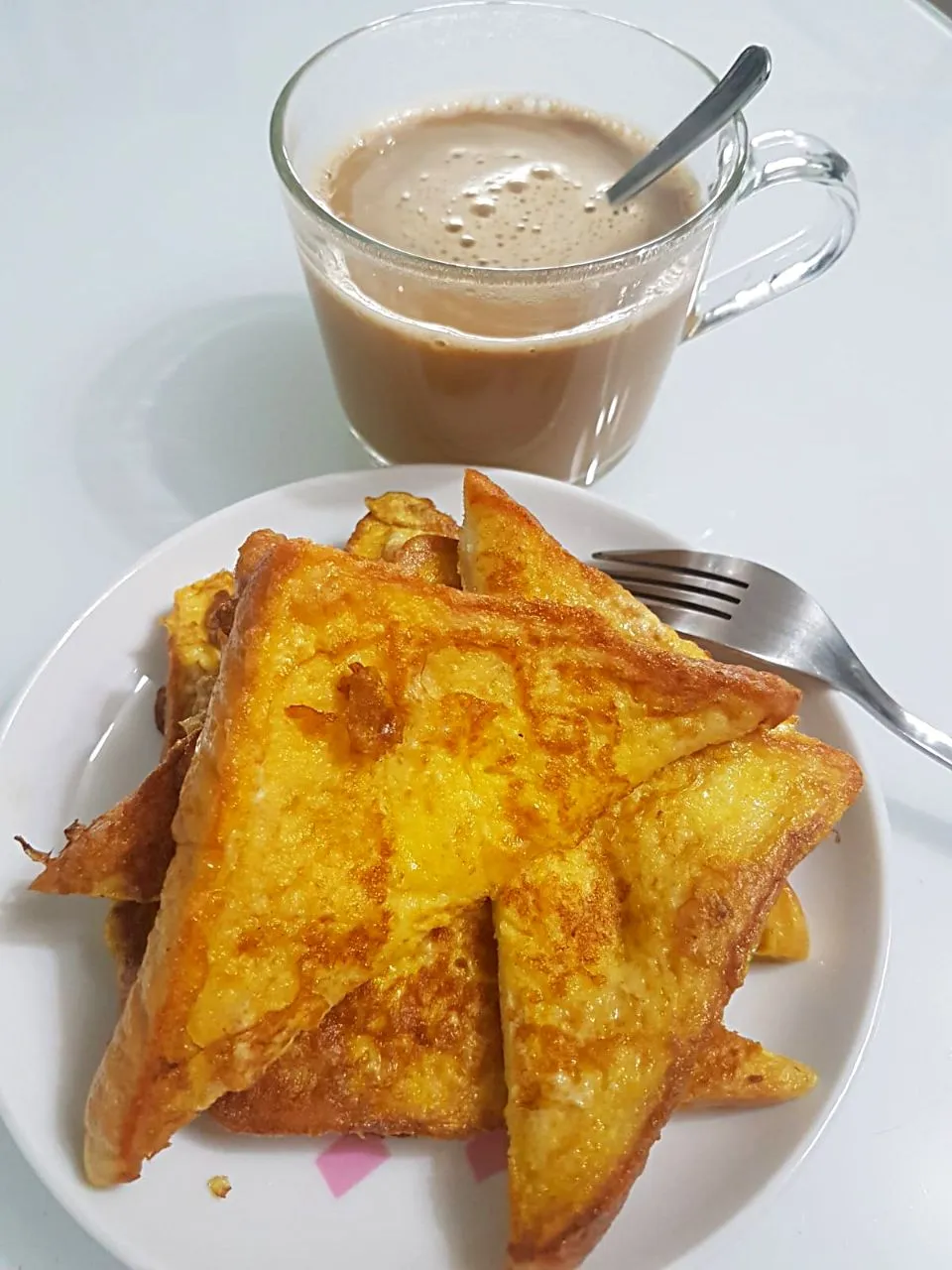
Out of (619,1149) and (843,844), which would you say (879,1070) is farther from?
(619,1149)

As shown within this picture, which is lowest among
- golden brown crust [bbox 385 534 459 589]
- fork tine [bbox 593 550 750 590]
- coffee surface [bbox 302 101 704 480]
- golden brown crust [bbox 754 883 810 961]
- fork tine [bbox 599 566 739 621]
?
golden brown crust [bbox 754 883 810 961]

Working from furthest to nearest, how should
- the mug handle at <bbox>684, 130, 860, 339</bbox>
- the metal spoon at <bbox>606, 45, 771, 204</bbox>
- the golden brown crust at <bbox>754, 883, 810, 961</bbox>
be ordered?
the mug handle at <bbox>684, 130, 860, 339</bbox>
the metal spoon at <bbox>606, 45, 771, 204</bbox>
the golden brown crust at <bbox>754, 883, 810, 961</bbox>

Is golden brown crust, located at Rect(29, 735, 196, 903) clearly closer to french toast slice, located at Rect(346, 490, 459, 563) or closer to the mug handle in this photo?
french toast slice, located at Rect(346, 490, 459, 563)

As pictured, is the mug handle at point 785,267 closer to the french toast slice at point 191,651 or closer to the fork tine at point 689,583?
the fork tine at point 689,583

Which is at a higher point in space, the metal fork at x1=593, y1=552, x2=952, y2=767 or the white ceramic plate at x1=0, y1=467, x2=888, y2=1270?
the metal fork at x1=593, y1=552, x2=952, y2=767

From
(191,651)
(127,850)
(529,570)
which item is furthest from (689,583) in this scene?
(127,850)

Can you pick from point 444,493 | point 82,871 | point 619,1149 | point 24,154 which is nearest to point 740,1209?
point 619,1149

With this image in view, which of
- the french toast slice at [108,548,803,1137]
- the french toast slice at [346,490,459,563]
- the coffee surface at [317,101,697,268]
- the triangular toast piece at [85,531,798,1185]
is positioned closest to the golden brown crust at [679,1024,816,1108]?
the french toast slice at [108,548,803,1137]
